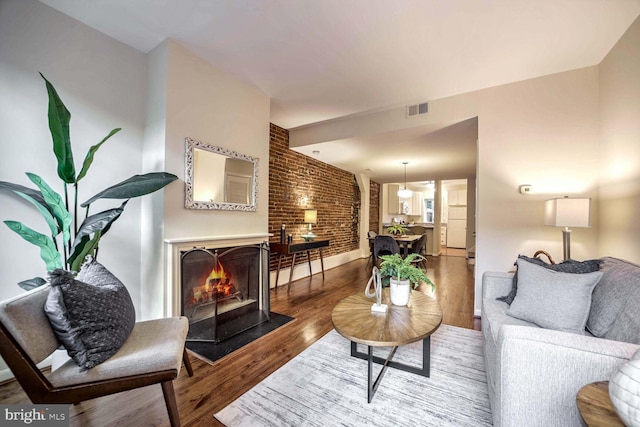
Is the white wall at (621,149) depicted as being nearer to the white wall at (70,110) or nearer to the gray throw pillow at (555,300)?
the gray throw pillow at (555,300)

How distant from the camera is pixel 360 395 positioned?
165 cm

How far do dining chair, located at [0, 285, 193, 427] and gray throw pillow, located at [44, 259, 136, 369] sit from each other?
4 cm

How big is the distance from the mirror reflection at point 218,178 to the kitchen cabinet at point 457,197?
9.56m

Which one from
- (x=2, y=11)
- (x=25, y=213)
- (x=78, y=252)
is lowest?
(x=78, y=252)

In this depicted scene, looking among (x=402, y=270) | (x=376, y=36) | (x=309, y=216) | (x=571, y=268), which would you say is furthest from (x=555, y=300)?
(x=309, y=216)

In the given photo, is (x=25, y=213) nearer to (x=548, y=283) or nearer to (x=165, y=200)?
(x=165, y=200)

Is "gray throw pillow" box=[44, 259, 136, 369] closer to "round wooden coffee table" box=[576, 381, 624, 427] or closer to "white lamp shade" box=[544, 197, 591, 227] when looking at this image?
"round wooden coffee table" box=[576, 381, 624, 427]

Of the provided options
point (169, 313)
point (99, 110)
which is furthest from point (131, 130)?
point (169, 313)

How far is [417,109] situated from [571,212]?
2083mm

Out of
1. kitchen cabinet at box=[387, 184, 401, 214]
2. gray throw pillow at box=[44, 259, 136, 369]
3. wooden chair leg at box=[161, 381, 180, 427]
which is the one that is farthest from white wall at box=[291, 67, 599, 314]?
kitchen cabinet at box=[387, 184, 401, 214]

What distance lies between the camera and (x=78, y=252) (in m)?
1.83

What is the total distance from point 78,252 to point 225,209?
3.99 ft

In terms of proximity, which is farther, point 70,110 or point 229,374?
point 70,110

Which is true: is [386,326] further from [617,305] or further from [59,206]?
[59,206]
